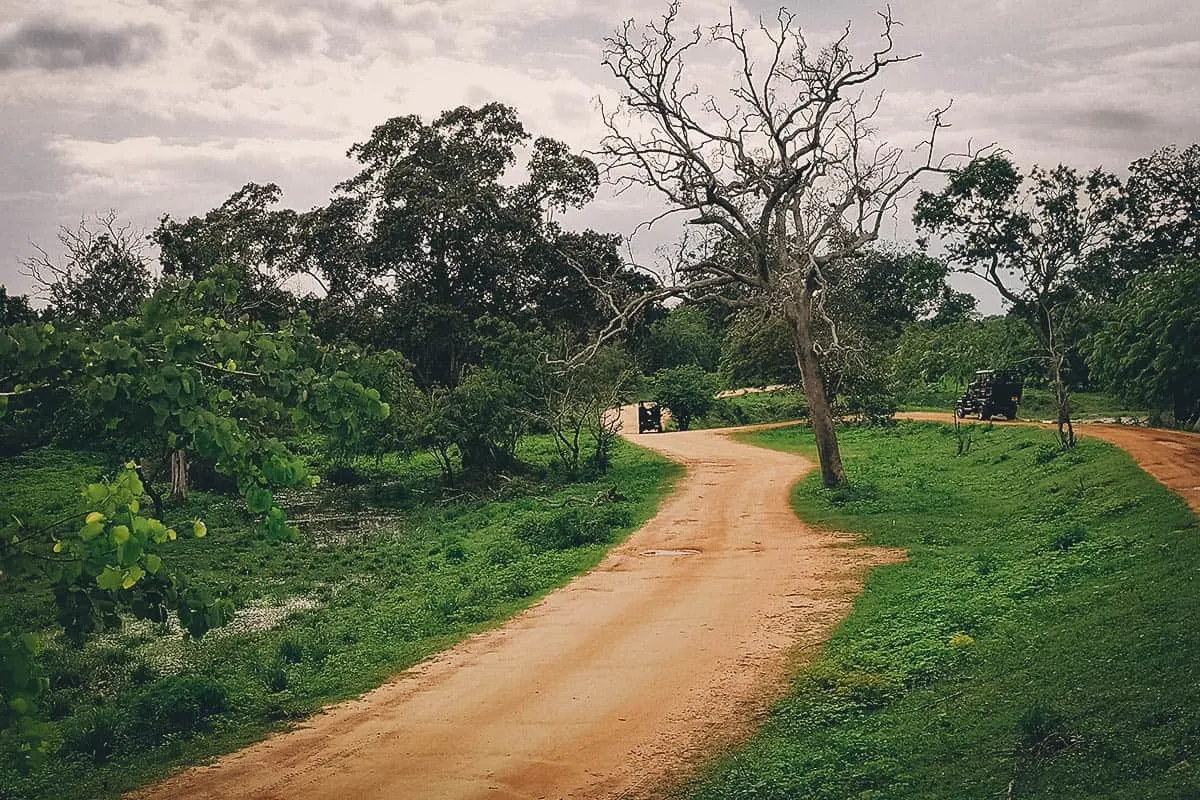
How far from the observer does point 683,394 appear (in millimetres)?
42906

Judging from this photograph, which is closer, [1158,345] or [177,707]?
[177,707]

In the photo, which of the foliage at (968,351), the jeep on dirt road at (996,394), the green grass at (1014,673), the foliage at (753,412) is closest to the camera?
the green grass at (1014,673)

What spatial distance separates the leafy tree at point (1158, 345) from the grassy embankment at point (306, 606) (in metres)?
11.2

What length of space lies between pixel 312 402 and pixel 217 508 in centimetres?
2084

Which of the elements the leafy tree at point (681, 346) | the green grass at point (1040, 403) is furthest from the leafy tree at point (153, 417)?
the leafy tree at point (681, 346)

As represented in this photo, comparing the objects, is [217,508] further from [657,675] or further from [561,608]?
[657,675]

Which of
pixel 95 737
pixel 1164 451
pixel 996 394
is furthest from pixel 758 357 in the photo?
pixel 95 737

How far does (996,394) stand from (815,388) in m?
13.9

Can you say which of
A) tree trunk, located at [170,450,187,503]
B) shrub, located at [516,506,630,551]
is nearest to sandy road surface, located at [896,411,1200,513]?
shrub, located at [516,506,630,551]

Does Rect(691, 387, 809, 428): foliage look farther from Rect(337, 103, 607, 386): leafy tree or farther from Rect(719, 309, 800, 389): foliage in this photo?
Rect(337, 103, 607, 386): leafy tree

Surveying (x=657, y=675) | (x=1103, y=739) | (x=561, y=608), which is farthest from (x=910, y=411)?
(x=1103, y=739)

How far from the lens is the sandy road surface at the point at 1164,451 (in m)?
15.2

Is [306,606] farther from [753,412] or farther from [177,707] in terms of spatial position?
[753,412]

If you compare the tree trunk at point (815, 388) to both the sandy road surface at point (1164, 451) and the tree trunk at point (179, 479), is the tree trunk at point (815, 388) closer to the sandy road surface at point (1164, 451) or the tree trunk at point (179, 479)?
the sandy road surface at point (1164, 451)
